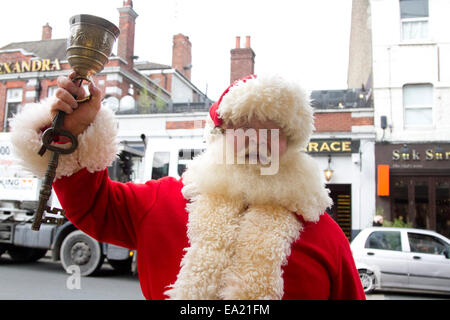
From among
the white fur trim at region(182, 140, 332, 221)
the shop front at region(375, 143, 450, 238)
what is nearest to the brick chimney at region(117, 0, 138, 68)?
the shop front at region(375, 143, 450, 238)

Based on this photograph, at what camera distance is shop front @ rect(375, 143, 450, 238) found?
11.4 metres

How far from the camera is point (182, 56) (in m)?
23.5

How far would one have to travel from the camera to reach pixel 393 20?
12461 millimetres

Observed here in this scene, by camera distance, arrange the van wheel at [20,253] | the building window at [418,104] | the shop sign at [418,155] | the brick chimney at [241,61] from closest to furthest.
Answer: the van wheel at [20,253], the shop sign at [418,155], the building window at [418,104], the brick chimney at [241,61]

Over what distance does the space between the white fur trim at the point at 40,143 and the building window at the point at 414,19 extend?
520 inches

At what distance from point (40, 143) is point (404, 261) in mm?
7730

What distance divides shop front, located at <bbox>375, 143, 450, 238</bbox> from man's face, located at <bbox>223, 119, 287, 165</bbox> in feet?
35.7

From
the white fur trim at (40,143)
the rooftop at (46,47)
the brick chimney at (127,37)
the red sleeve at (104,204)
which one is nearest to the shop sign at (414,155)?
the red sleeve at (104,204)

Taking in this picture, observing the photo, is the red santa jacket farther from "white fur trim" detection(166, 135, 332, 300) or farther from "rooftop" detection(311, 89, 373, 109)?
"rooftop" detection(311, 89, 373, 109)

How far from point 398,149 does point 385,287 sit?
5.37 metres

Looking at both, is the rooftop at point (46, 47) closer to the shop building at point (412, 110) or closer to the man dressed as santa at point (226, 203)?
the shop building at point (412, 110)

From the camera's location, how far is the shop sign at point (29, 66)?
17.2m
